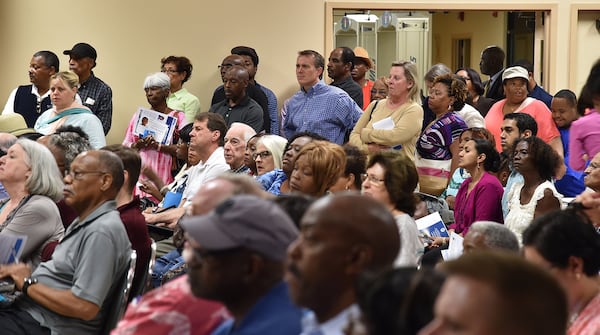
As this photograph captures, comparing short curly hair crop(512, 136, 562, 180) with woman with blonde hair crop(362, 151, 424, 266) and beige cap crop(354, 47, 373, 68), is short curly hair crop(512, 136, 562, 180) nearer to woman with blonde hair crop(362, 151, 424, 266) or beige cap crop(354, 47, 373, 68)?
woman with blonde hair crop(362, 151, 424, 266)

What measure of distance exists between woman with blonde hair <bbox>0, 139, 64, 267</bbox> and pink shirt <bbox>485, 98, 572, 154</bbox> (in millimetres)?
3511

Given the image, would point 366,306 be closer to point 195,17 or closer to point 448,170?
point 448,170

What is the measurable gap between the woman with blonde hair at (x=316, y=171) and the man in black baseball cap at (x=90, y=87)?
12.5 feet

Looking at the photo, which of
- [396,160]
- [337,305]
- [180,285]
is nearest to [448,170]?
[396,160]

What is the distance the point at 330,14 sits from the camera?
9.25 metres

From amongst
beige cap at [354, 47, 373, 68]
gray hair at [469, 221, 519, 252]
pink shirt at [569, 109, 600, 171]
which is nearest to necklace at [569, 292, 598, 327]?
gray hair at [469, 221, 519, 252]

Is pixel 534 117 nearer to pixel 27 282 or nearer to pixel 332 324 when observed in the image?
pixel 27 282

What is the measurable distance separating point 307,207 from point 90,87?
570cm

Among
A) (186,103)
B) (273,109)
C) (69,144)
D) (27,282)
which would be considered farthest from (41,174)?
(273,109)

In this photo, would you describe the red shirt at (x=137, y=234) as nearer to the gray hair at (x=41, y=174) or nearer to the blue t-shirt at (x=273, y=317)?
the gray hair at (x=41, y=174)

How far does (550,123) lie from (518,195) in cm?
176

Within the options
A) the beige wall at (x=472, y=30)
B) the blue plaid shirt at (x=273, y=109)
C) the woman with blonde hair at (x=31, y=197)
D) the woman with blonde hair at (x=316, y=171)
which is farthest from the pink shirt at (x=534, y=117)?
the beige wall at (x=472, y=30)

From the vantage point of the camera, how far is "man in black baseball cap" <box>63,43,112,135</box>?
8.10 metres

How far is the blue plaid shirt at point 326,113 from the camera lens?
24.1 feet
